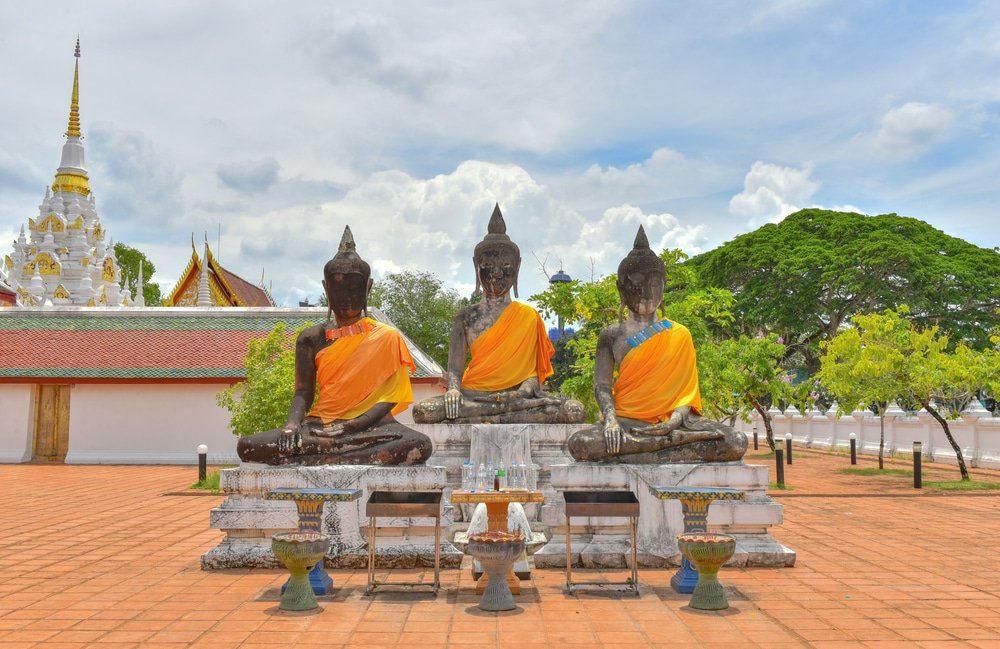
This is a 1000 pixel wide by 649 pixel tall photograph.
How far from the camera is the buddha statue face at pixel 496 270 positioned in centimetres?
1007

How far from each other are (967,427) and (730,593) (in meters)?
17.1

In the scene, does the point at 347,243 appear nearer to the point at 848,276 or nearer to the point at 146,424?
the point at 146,424

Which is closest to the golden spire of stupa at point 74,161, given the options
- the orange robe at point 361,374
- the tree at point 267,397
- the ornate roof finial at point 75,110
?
the ornate roof finial at point 75,110

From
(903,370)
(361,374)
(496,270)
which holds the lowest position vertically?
(361,374)

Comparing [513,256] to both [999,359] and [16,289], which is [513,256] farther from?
[16,289]

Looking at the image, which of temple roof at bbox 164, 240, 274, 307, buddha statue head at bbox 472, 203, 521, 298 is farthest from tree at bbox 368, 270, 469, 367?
buddha statue head at bbox 472, 203, 521, 298

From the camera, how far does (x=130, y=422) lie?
21.9 m

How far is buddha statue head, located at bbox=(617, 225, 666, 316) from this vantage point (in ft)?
28.3

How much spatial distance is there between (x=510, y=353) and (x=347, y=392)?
2.14m

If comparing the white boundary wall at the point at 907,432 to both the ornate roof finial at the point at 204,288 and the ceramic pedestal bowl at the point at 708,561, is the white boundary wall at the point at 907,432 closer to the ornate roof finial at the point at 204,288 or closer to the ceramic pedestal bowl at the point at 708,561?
the ceramic pedestal bowl at the point at 708,561

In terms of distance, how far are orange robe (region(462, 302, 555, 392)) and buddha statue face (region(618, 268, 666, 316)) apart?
1.46m

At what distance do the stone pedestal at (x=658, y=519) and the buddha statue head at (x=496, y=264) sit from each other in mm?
2764

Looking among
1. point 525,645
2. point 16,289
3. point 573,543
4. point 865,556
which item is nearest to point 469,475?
point 573,543

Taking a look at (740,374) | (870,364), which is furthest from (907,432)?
(870,364)
